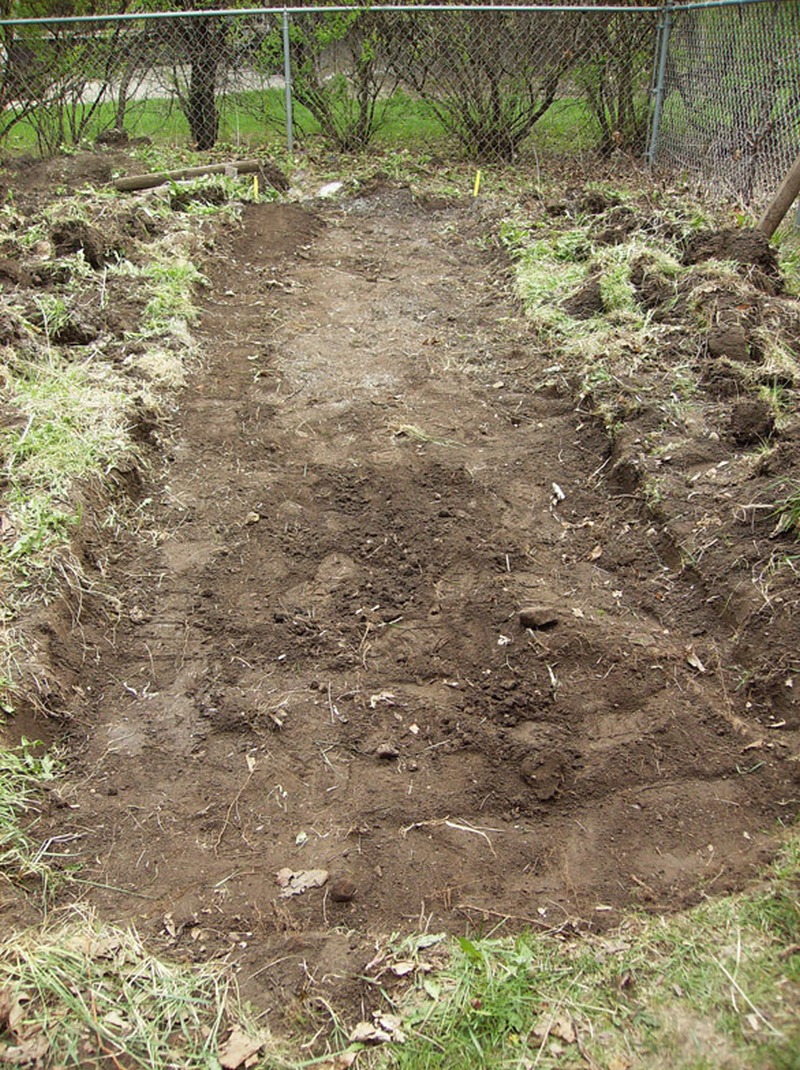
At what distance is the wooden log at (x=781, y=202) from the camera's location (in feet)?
18.4

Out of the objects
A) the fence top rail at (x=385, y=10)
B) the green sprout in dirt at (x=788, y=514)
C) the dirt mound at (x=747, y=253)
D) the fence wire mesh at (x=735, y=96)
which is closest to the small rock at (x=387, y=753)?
the green sprout in dirt at (x=788, y=514)

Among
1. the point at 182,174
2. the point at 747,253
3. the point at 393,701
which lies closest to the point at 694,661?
the point at 393,701

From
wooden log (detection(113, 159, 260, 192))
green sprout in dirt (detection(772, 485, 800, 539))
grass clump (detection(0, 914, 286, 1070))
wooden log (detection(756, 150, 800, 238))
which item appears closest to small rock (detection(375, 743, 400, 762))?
grass clump (detection(0, 914, 286, 1070))

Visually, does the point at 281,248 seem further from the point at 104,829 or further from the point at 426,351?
the point at 104,829

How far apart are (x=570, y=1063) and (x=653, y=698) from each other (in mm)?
1271

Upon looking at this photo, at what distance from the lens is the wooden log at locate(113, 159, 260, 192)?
25.9 feet

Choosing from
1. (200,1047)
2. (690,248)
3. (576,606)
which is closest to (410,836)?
(200,1047)

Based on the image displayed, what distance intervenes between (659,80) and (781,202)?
3.87 metres

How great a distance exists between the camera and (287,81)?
907 cm

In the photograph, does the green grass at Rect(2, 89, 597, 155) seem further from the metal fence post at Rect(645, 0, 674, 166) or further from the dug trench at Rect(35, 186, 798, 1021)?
the dug trench at Rect(35, 186, 798, 1021)

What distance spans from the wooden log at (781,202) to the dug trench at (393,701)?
249 centimetres

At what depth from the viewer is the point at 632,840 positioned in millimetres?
2500

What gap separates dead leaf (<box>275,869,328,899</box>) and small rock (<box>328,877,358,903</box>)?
0.05m

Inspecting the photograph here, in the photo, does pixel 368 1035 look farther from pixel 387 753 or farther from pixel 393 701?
pixel 393 701
